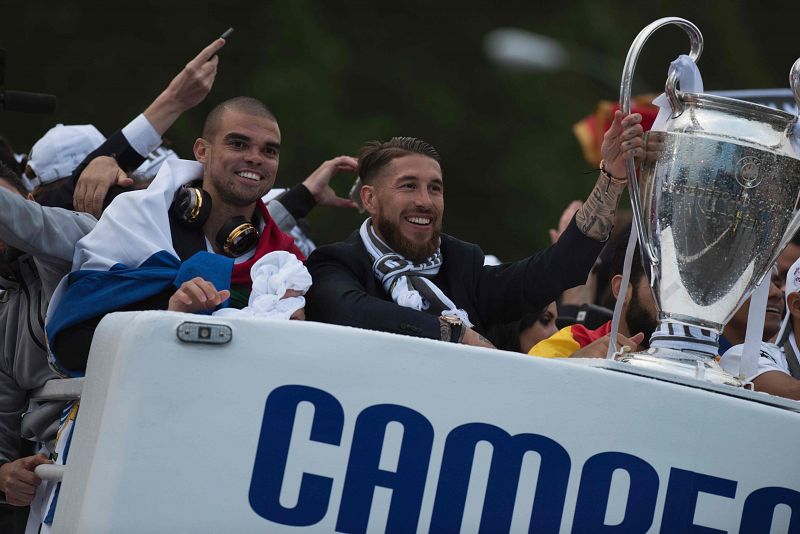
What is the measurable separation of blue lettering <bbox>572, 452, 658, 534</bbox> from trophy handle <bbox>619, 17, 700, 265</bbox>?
593mm

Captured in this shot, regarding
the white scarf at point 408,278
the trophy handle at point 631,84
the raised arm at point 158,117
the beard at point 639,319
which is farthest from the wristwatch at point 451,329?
the raised arm at point 158,117

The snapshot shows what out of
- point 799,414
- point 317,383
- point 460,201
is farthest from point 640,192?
point 460,201

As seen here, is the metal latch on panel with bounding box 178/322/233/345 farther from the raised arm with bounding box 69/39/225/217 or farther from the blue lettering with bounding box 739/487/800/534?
the raised arm with bounding box 69/39/225/217

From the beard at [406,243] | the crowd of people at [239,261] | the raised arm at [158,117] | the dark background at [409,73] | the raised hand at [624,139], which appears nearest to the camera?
the raised hand at [624,139]

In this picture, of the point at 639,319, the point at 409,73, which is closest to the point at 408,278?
the point at 639,319

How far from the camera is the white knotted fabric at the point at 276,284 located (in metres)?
3.77

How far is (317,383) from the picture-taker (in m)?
2.88

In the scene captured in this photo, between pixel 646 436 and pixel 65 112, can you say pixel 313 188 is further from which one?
pixel 65 112

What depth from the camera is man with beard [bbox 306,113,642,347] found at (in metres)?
3.89

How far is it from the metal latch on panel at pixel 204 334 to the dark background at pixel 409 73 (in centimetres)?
1007

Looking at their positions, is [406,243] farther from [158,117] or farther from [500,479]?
[500,479]

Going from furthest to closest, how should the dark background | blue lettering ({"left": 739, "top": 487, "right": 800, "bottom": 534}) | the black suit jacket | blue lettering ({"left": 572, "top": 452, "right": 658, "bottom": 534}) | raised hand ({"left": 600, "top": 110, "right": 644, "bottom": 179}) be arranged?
1. the dark background
2. the black suit jacket
3. raised hand ({"left": 600, "top": 110, "right": 644, "bottom": 179})
4. blue lettering ({"left": 739, "top": 487, "right": 800, "bottom": 534})
5. blue lettering ({"left": 572, "top": 452, "right": 658, "bottom": 534})

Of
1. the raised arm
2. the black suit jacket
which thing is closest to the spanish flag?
the black suit jacket

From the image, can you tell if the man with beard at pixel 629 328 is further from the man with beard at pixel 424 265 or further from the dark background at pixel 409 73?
the dark background at pixel 409 73
